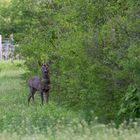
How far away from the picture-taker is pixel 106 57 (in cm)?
1622

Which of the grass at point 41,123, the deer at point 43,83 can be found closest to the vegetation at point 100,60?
the deer at point 43,83

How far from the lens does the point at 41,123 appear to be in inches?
639

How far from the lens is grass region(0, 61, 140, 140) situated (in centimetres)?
990

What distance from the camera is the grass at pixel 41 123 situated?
9.90m

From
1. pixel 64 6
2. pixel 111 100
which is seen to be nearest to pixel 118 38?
pixel 111 100

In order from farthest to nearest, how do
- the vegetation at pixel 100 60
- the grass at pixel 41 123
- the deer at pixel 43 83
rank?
the deer at pixel 43 83, the vegetation at pixel 100 60, the grass at pixel 41 123

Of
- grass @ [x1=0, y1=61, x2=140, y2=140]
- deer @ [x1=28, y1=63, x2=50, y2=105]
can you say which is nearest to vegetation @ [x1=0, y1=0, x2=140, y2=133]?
deer @ [x1=28, y1=63, x2=50, y2=105]

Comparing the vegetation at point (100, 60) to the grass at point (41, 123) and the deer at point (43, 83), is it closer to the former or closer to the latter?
the deer at point (43, 83)

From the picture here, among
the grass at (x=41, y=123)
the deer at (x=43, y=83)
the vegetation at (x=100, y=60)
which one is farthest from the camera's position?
the deer at (x=43, y=83)

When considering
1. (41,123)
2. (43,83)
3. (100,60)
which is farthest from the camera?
Answer: (43,83)

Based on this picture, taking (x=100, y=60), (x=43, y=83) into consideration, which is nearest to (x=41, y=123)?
(x=100, y=60)

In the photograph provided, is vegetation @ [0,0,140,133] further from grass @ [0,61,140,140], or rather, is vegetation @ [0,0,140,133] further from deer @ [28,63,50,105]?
grass @ [0,61,140,140]

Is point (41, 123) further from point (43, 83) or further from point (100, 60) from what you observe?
point (43, 83)

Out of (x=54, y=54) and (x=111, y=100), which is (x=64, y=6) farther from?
(x=111, y=100)
